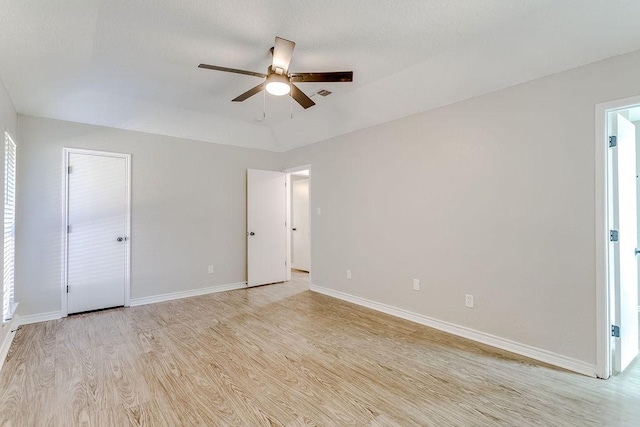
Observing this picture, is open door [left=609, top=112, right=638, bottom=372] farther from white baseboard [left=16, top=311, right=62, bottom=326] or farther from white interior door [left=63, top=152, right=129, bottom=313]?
white baseboard [left=16, top=311, right=62, bottom=326]

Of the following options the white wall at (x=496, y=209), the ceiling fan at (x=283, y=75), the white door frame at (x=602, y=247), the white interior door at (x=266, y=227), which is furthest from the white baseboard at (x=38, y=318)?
the white door frame at (x=602, y=247)

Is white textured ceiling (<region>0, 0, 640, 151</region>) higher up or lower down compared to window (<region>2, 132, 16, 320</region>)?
higher up

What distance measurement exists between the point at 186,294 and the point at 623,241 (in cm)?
527

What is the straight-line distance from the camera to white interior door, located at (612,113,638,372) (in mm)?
2355

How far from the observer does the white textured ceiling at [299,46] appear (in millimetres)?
2117

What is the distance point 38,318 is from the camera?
3.63 m

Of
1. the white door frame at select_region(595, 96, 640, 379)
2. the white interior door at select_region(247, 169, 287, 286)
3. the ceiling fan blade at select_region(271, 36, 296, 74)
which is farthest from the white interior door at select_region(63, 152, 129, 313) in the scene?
the white door frame at select_region(595, 96, 640, 379)

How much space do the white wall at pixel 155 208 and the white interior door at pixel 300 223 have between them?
1.48 m

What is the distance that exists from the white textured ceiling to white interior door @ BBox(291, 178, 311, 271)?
3516 millimetres

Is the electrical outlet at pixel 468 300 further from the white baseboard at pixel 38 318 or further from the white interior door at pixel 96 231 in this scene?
the white baseboard at pixel 38 318

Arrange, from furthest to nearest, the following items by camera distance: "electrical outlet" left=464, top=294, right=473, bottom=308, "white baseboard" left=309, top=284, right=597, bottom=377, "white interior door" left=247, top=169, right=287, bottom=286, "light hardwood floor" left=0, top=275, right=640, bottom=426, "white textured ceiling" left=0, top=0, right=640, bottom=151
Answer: "white interior door" left=247, top=169, right=287, bottom=286 < "electrical outlet" left=464, top=294, right=473, bottom=308 < "white baseboard" left=309, top=284, right=597, bottom=377 < "white textured ceiling" left=0, top=0, right=640, bottom=151 < "light hardwood floor" left=0, top=275, right=640, bottom=426

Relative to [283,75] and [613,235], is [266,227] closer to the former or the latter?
[283,75]

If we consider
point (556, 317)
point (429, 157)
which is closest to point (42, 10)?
point (429, 157)

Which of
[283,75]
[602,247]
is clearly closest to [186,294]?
[283,75]
